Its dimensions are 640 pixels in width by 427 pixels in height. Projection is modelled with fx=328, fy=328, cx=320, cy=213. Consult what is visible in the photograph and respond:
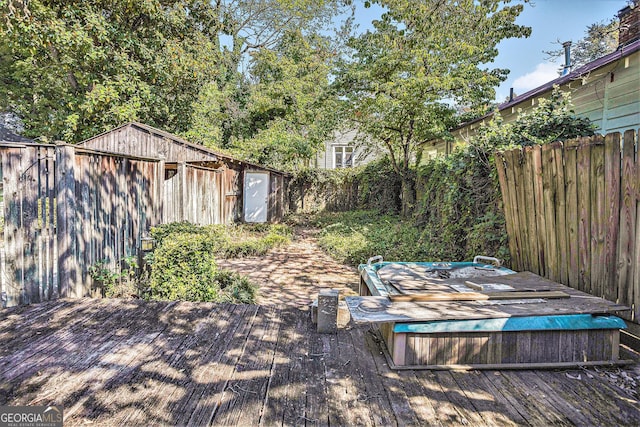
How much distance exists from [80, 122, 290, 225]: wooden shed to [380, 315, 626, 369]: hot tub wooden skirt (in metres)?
4.88

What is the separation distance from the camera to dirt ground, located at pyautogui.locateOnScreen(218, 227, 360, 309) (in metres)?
4.73

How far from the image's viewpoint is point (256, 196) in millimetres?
12984

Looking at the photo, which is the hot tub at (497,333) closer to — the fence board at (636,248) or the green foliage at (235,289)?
the fence board at (636,248)

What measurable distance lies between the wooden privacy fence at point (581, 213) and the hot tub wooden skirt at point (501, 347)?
549mm

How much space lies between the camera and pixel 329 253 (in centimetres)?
787

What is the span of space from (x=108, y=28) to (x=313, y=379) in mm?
12720

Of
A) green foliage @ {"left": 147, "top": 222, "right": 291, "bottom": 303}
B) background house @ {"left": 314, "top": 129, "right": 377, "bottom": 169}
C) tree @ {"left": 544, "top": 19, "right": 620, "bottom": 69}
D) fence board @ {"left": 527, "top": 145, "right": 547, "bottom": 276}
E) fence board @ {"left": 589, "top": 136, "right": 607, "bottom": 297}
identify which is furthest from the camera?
background house @ {"left": 314, "top": 129, "right": 377, "bottom": 169}

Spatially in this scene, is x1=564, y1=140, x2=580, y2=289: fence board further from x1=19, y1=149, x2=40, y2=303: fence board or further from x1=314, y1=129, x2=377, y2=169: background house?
x1=314, y1=129, x2=377, y2=169: background house

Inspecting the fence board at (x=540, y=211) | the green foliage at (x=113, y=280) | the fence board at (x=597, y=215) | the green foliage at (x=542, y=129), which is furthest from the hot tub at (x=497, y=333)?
the green foliage at (x=113, y=280)

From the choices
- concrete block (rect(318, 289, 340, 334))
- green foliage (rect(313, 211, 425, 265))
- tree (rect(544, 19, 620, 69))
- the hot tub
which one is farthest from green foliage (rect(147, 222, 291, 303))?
tree (rect(544, 19, 620, 69))

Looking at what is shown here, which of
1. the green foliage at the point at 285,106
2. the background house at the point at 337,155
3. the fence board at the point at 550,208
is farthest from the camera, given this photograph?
the background house at the point at 337,155

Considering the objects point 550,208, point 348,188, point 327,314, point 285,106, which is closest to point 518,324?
point 327,314

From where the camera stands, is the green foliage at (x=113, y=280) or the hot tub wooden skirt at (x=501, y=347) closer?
the hot tub wooden skirt at (x=501, y=347)

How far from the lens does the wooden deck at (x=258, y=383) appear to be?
1.91 meters
